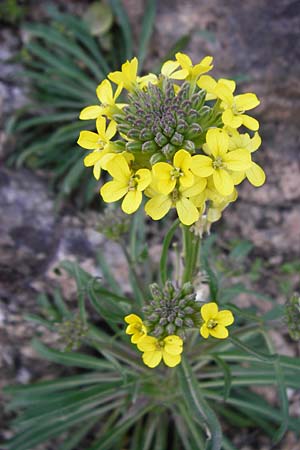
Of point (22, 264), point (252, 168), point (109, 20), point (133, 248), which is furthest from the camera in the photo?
point (109, 20)

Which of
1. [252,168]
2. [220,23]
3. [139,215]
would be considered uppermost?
[220,23]

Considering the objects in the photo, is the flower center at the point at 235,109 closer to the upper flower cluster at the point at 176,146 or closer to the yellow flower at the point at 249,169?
the upper flower cluster at the point at 176,146

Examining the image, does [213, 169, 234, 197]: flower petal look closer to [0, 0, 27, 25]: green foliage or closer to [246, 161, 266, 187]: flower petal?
[246, 161, 266, 187]: flower petal

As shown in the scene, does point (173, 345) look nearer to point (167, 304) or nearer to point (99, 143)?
point (167, 304)

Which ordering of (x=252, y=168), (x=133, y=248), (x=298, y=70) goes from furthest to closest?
(x=298, y=70) → (x=133, y=248) → (x=252, y=168)

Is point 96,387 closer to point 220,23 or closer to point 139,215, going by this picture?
point 139,215

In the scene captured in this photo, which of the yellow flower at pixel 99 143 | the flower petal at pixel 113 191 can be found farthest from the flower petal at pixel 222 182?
the yellow flower at pixel 99 143

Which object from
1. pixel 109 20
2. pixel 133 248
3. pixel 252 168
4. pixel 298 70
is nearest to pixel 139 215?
pixel 133 248
